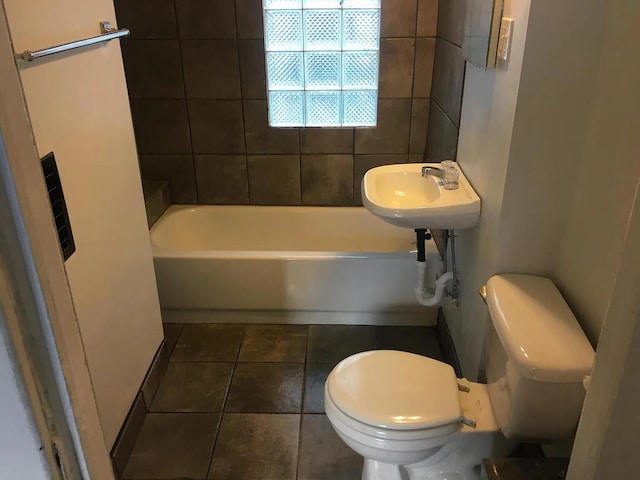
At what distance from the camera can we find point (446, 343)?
2369 mm

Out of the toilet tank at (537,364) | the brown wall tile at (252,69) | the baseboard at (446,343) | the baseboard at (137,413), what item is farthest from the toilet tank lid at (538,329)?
the brown wall tile at (252,69)

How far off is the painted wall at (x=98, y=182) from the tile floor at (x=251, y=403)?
0.67 feet

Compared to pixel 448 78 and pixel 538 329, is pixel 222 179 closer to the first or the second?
pixel 448 78

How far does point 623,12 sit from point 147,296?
1.73 m

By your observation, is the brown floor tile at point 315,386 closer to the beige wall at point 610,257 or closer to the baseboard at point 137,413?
the baseboard at point 137,413

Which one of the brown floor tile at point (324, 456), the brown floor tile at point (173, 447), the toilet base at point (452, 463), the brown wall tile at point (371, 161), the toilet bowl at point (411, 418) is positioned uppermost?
the brown wall tile at point (371, 161)

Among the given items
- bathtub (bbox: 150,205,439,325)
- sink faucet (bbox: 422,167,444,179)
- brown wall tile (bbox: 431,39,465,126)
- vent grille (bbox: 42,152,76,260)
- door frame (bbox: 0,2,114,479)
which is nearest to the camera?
door frame (bbox: 0,2,114,479)

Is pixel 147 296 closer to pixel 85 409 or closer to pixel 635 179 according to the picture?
pixel 85 409

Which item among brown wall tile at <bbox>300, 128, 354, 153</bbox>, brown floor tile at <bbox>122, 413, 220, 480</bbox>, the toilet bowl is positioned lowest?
brown floor tile at <bbox>122, 413, 220, 480</bbox>

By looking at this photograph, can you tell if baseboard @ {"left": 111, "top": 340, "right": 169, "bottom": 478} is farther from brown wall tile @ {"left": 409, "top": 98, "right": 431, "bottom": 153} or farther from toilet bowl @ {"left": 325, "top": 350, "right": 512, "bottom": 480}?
brown wall tile @ {"left": 409, "top": 98, "right": 431, "bottom": 153}

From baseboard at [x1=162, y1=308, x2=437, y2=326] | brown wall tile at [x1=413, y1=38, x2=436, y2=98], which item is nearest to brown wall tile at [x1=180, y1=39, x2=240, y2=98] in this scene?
brown wall tile at [x1=413, y1=38, x2=436, y2=98]

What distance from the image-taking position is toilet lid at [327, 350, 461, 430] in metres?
1.43

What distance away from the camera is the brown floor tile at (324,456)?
182 centimetres

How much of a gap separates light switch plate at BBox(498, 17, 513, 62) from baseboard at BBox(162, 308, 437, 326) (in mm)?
1346
